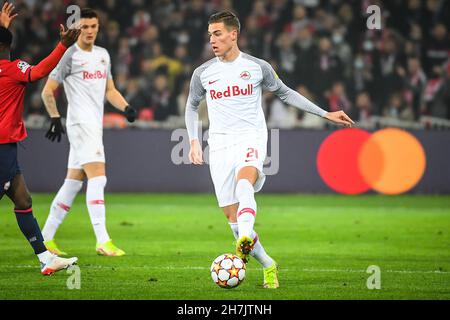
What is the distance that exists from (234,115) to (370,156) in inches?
420

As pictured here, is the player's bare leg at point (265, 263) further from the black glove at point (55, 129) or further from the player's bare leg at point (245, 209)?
the black glove at point (55, 129)

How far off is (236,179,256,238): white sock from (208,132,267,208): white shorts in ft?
0.77

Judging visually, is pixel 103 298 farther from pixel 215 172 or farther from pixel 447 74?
pixel 447 74

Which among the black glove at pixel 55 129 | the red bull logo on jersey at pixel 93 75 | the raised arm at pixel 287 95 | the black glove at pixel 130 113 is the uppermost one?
the red bull logo on jersey at pixel 93 75

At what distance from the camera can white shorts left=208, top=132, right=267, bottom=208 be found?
885 cm

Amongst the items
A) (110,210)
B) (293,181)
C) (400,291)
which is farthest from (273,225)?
(400,291)

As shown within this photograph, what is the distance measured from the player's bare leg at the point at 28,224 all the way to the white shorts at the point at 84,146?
2.23 metres

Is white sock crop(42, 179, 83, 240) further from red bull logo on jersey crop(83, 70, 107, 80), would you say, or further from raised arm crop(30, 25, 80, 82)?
raised arm crop(30, 25, 80, 82)

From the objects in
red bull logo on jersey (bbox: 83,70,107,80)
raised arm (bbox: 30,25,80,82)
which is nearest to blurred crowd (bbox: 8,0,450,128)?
red bull logo on jersey (bbox: 83,70,107,80)

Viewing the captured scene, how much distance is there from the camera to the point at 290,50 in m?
21.1

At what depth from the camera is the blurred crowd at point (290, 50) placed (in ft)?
66.8

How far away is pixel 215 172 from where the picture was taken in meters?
8.96

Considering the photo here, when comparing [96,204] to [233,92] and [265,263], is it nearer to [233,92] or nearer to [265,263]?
[233,92]

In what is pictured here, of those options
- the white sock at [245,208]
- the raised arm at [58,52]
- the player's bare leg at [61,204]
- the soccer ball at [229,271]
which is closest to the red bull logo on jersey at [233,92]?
the white sock at [245,208]
